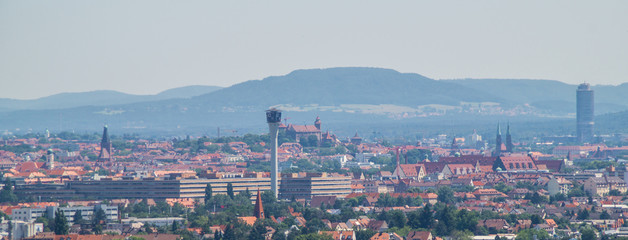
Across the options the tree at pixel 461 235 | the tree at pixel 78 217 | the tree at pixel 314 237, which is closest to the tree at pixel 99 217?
the tree at pixel 78 217

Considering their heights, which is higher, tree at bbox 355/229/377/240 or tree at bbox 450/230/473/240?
tree at bbox 355/229/377/240

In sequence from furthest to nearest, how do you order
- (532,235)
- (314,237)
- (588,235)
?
(532,235), (588,235), (314,237)

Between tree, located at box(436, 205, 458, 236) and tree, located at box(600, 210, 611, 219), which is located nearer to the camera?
tree, located at box(436, 205, 458, 236)

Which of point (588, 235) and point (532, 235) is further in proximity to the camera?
point (532, 235)

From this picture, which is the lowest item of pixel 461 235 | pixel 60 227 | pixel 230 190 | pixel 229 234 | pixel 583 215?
pixel 583 215

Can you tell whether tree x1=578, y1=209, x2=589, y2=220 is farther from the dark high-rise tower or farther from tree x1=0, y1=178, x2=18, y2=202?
tree x1=0, y1=178, x2=18, y2=202

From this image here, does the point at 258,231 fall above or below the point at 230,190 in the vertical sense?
above

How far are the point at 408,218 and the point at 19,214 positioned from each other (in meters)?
25.9

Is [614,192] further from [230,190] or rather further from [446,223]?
[446,223]

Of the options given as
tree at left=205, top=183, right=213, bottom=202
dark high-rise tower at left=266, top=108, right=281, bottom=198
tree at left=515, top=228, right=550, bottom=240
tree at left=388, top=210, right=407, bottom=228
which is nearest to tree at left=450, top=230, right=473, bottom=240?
tree at left=515, top=228, right=550, bottom=240

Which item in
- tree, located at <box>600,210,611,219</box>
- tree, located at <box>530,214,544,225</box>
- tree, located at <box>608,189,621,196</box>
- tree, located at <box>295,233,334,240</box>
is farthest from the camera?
tree, located at <box>608,189,621,196</box>

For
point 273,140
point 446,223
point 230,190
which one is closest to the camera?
point 446,223

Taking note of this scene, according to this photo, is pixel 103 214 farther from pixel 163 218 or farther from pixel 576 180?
pixel 576 180

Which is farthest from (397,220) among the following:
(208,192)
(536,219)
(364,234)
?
(208,192)
